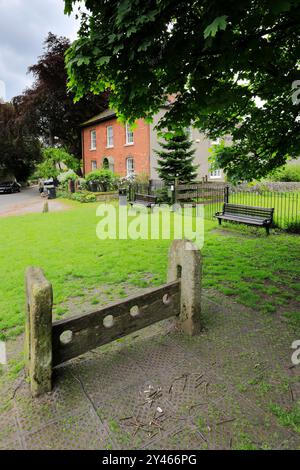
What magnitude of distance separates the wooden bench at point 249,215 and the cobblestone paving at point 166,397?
6.75 m

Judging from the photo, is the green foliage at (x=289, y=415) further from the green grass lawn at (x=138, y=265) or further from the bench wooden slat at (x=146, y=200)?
the bench wooden slat at (x=146, y=200)

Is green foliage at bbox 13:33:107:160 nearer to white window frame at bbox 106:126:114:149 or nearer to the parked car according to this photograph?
white window frame at bbox 106:126:114:149

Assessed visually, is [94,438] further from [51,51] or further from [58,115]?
[51,51]

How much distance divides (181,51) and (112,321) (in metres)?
3.74

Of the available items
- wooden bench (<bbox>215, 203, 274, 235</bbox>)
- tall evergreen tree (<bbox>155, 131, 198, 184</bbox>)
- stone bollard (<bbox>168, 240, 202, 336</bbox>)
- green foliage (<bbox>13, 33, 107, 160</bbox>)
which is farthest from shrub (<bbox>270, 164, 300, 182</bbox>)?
stone bollard (<bbox>168, 240, 202, 336</bbox>)

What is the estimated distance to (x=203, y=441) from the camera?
2664 millimetres

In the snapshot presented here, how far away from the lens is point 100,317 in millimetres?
3568

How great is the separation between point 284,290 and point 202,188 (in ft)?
39.8

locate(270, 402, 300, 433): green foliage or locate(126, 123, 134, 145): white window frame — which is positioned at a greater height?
locate(126, 123, 134, 145): white window frame

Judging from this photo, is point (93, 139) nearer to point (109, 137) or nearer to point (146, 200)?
point (109, 137)

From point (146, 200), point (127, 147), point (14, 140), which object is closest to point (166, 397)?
point (146, 200)

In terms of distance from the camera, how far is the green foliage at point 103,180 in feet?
81.9

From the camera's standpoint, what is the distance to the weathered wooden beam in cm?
336

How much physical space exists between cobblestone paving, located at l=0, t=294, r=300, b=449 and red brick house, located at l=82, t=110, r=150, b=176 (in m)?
22.7
